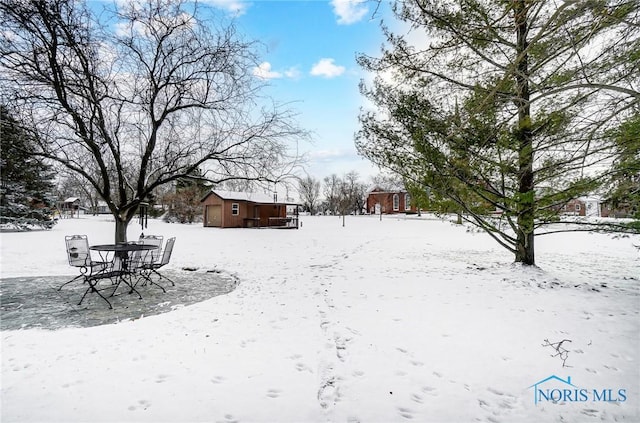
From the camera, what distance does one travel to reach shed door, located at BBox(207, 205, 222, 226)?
24.7 m

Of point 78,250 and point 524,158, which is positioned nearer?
point 78,250

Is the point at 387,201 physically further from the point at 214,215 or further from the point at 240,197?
the point at 214,215

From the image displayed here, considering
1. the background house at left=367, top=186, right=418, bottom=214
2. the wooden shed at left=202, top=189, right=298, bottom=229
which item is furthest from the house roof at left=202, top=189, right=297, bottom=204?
the background house at left=367, top=186, right=418, bottom=214

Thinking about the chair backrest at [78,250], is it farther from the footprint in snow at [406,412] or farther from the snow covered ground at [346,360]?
the footprint in snow at [406,412]

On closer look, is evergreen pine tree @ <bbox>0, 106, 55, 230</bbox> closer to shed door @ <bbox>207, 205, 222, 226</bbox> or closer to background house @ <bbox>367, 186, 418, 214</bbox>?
shed door @ <bbox>207, 205, 222, 226</bbox>

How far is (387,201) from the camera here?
4703 cm

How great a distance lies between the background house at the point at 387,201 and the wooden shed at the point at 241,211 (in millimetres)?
22923

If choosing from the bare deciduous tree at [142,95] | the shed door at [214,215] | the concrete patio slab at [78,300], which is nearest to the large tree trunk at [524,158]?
the bare deciduous tree at [142,95]

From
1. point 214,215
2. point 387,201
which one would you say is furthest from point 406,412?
point 387,201

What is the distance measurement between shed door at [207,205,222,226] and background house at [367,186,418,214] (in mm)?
26783

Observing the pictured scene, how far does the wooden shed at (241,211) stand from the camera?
2427cm

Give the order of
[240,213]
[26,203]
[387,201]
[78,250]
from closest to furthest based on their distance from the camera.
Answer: [78,250]
[26,203]
[240,213]
[387,201]

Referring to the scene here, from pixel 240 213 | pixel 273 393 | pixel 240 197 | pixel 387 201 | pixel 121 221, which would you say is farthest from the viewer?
pixel 387 201

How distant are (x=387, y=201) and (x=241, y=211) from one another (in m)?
27.4
